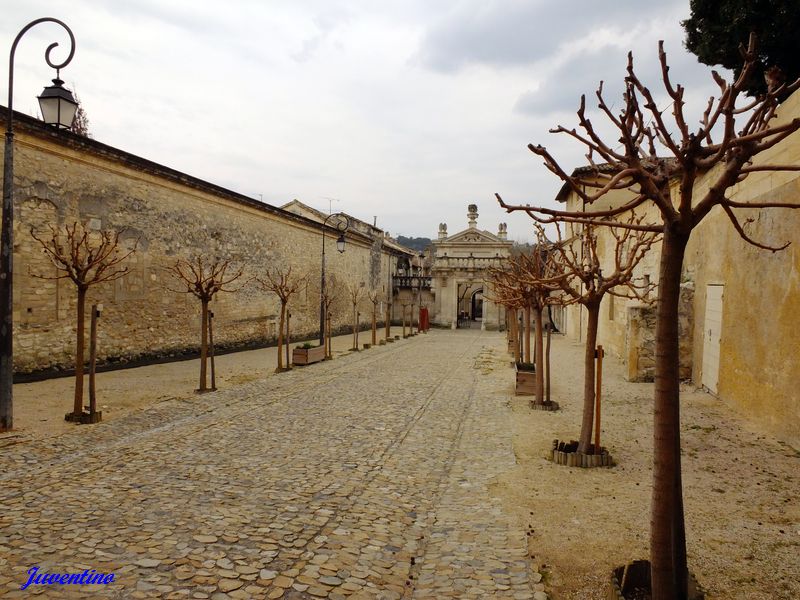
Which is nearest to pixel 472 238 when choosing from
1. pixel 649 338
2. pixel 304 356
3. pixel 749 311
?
pixel 304 356

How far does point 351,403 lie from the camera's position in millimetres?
9930

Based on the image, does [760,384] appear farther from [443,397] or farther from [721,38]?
[721,38]

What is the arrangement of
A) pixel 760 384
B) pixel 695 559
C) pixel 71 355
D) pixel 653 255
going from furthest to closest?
pixel 653 255 → pixel 71 355 → pixel 760 384 → pixel 695 559

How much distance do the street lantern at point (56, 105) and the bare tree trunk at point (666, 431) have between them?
25.8 feet

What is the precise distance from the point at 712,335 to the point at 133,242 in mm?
14241

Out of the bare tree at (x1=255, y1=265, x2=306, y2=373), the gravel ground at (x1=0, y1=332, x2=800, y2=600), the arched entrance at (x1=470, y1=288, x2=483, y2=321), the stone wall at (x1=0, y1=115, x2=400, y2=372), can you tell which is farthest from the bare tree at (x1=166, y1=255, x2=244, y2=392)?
the arched entrance at (x1=470, y1=288, x2=483, y2=321)

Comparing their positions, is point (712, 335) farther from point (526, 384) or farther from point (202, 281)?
point (202, 281)

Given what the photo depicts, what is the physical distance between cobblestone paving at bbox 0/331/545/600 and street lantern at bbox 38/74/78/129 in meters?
4.37

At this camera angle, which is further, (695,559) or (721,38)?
(721,38)

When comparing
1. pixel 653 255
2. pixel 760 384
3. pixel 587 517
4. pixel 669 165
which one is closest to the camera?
pixel 669 165

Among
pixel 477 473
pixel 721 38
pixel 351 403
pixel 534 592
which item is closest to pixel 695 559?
pixel 534 592

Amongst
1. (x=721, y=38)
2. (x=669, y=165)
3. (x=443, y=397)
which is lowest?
(x=443, y=397)

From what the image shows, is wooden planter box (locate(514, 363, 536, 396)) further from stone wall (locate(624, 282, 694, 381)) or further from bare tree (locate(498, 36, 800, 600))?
bare tree (locate(498, 36, 800, 600))

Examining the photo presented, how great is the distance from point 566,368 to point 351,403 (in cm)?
793
